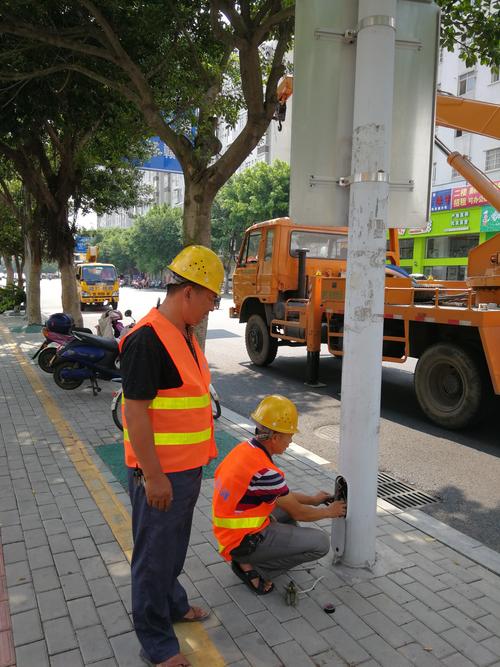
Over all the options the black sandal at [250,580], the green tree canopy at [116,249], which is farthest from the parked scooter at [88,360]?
the green tree canopy at [116,249]

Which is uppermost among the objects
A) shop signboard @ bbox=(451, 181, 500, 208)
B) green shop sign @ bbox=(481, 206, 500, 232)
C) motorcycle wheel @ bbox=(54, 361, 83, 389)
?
shop signboard @ bbox=(451, 181, 500, 208)

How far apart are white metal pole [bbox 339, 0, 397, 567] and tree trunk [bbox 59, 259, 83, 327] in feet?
31.8

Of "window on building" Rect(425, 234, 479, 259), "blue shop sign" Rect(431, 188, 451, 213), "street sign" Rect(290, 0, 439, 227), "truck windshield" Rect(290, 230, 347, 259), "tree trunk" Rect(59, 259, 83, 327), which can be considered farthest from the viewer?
"blue shop sign" Rect(431, 188, 451, 213)

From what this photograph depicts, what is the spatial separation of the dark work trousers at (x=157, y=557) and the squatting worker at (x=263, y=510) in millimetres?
420

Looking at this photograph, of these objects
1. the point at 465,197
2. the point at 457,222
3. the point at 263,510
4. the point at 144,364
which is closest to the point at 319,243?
the point at 263,510

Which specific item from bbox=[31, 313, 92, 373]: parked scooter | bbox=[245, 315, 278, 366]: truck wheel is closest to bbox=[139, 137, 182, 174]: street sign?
bbox=[245, 315, 278, 366]: truck wheel

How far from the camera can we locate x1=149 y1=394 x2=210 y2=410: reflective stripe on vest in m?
2.17

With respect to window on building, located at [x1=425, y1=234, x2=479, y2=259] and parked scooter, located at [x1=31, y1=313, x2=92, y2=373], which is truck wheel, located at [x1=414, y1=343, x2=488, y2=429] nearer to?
parked scooter, located at [x1=31, y1=313, x2=92, y2=373]

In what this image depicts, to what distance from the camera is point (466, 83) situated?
81.3ft

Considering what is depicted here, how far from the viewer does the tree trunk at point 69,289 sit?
11700 mm

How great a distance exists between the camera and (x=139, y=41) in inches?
298

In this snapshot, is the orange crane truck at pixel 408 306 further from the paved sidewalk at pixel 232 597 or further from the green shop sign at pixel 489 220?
the green shop sign at pixel 489 220

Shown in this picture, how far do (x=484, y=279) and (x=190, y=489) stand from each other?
576 cm

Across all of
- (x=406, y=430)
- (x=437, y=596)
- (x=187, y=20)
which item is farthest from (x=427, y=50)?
(x=187, y=20)
